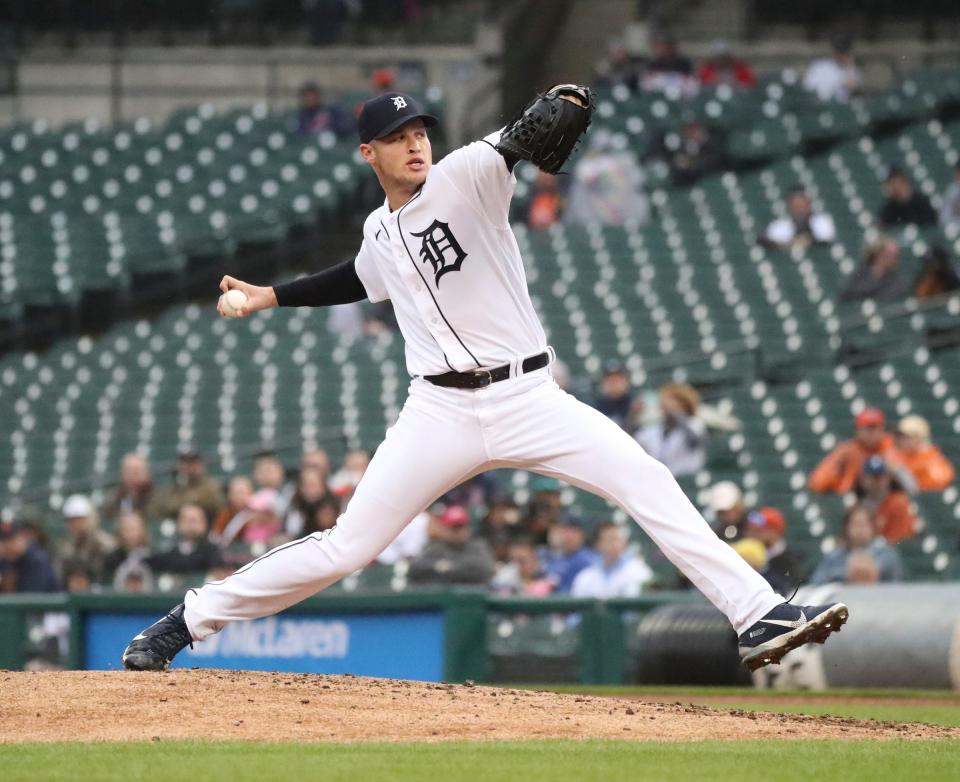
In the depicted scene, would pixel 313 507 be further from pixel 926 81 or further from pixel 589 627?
pixel 926 81

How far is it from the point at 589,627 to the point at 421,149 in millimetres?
4386

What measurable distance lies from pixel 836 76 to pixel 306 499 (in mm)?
9731

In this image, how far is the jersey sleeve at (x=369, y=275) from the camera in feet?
19.2

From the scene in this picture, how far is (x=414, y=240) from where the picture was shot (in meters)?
5.49

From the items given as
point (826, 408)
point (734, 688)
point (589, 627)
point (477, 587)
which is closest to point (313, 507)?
point (477, 587)

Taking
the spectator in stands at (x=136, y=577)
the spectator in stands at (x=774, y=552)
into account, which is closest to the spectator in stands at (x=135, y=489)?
the spectator in stands at (x=136, y=577)

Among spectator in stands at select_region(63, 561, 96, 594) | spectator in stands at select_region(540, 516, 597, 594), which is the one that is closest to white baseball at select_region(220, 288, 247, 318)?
spectator in stands at select_region(540, 516, 597, 594)

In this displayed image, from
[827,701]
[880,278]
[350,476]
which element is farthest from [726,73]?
[827,701]

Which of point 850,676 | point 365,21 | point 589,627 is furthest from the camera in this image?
point 365,21

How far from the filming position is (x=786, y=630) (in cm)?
525

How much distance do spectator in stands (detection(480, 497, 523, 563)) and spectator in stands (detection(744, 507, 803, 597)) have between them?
1.87 metres

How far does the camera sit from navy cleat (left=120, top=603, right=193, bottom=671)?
5.96m

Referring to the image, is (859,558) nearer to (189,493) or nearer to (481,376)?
(481,376)

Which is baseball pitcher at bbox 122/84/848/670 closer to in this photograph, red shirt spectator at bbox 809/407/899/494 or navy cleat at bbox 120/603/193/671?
navy cleat at bbox 120/603/193/671
